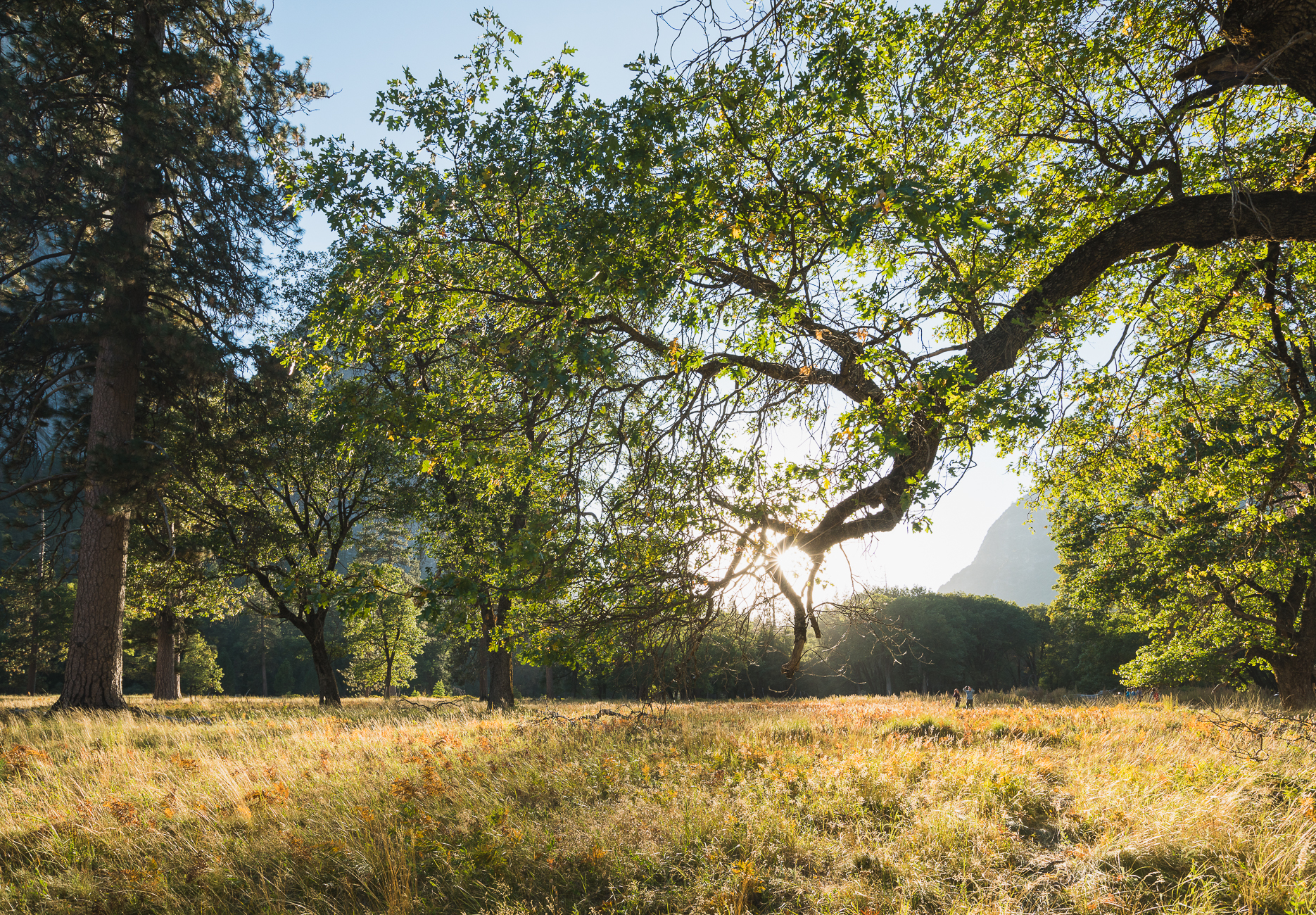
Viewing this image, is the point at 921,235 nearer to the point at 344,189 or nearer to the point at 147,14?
the point at 344,189

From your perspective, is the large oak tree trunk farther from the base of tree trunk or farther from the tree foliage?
the tree foliage

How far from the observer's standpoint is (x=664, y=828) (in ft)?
14.6

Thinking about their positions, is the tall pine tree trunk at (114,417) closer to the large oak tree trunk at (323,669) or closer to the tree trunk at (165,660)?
the large oak tree trunk at (323,669)

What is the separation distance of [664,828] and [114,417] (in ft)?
43.1

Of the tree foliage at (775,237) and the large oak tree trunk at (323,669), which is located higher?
the tree foliage at (775,237)

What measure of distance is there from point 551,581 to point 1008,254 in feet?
18.2

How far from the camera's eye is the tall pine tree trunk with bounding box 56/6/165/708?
1046cm

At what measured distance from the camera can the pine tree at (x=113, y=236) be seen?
10211mm

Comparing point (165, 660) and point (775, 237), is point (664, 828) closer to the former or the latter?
point (775, 237)

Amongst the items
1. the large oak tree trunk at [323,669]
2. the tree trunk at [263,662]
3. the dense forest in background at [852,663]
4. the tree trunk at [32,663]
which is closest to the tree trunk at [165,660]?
the large oak tree trunk at [323,669]

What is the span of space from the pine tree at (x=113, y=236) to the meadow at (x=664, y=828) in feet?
16.8

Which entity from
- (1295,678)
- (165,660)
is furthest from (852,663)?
(165,660)

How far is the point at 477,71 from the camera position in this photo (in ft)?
18.6

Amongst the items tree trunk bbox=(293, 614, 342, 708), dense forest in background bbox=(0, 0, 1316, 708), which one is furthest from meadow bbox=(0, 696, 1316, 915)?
tree trunk bbox=(293, 614, 342, 708)
